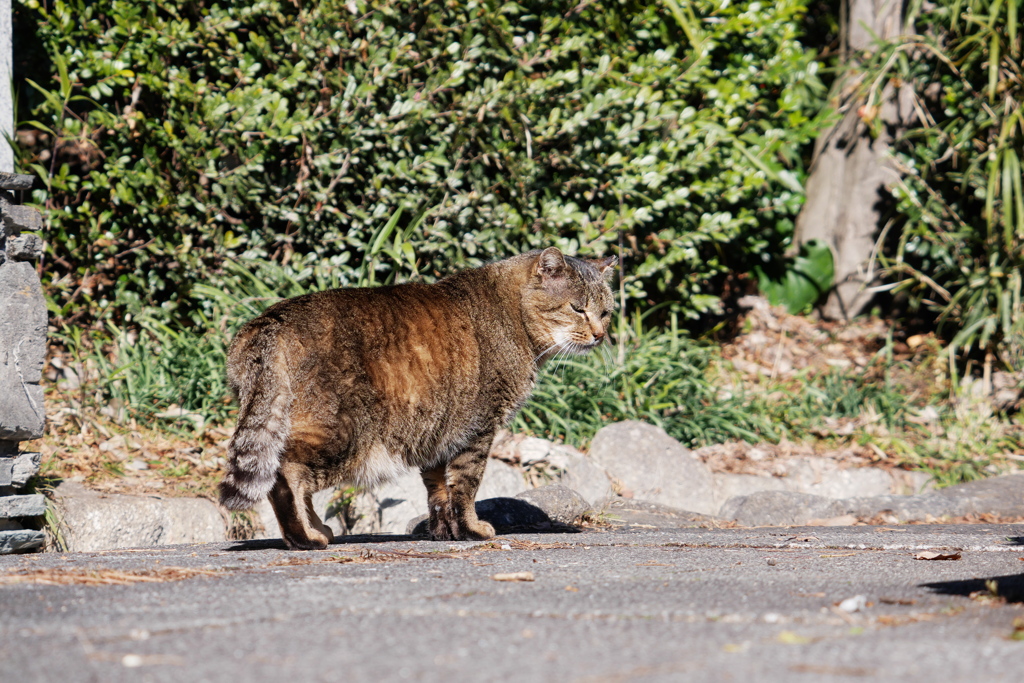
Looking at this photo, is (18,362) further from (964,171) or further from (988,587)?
(964,171)

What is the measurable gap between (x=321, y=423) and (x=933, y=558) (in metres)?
2.04

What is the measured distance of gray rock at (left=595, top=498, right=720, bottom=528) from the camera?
4633 millimetres

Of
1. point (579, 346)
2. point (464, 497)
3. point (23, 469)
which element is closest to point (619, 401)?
point (579, 346)

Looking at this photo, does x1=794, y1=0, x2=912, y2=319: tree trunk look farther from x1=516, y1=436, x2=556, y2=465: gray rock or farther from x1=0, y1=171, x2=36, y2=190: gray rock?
x1=0, y1=171, x2=36, y2=190: gray rock

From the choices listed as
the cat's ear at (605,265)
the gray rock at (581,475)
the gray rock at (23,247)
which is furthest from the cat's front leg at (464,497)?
the gray rock at (23,247)

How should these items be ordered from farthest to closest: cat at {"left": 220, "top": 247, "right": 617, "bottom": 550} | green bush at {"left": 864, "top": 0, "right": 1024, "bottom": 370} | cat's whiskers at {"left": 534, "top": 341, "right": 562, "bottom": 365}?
green bush at {"left": 864, "top": 0, "right": 1024, "bottom": 370}, cat's whiskers at {"left": 534, "top": 341, "right": 562, "bottom": 365}, cat at {"left": 220, "top": 247, "right": 617, "bottom": 550}

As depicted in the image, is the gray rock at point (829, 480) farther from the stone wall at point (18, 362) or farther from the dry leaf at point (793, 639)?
the dry leaf at point (793, 639)

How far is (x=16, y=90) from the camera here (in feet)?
17.1

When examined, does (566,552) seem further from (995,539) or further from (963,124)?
(963,124)

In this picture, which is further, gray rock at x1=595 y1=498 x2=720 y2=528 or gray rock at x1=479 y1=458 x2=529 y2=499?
gray rock at x1=479 y1=458 x2=529 y2=499

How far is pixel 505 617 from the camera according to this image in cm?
191

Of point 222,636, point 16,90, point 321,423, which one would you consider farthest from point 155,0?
point 222,636

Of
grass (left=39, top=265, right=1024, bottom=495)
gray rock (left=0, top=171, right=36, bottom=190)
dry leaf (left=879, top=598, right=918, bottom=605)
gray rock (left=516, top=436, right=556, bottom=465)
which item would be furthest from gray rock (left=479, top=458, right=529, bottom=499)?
dry leaf (left=879, top=598, right=918, bottom=605)

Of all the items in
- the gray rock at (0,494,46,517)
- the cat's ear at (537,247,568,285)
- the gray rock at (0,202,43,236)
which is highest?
the gray rock at (0,202,43,236)
